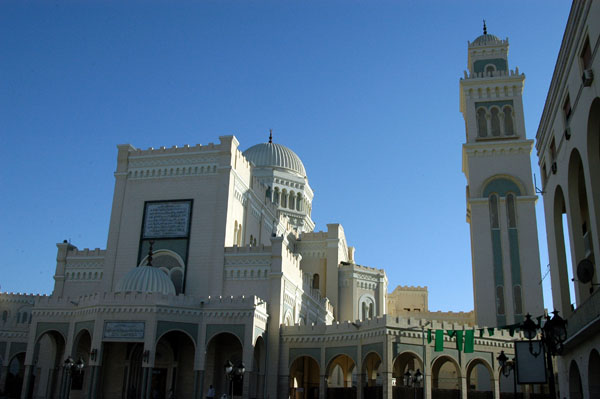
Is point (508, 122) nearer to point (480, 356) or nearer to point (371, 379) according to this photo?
point (480, 356)

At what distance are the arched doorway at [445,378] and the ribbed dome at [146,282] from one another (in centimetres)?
1652

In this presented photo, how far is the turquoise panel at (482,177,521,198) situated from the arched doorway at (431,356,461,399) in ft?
44.9

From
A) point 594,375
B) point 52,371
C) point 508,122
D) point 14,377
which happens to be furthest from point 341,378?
point 594,375

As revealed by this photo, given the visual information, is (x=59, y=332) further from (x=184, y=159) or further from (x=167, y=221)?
(x=184, y=159)

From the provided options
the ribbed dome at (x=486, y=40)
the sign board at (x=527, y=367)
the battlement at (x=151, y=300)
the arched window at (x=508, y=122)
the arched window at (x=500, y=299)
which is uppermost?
the ribbed dome at (x=486, y=40)

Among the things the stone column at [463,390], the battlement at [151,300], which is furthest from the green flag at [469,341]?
the battlement at [151,300]

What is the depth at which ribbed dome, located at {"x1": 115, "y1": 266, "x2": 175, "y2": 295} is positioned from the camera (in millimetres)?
35969

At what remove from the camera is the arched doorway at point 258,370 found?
36.4 meters

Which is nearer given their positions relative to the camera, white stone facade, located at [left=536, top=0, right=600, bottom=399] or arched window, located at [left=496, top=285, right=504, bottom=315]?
white stone facade, located at [left=536, top=0, right=600, bottom=399]

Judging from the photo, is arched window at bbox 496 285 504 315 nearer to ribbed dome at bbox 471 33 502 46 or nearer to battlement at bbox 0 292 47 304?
ribbed dome at bbox 471 33 502 46

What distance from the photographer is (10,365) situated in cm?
5025

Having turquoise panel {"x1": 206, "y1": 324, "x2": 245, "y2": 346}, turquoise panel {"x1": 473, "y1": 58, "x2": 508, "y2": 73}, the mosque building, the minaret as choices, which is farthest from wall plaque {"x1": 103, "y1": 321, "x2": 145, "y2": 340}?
turquoise panel {"x1": 473, "y1": 58, "x2": 508, "y2": 73}

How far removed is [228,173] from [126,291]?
10.9 m

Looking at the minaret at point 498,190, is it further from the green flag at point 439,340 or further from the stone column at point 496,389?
the green flag at point 439,340
